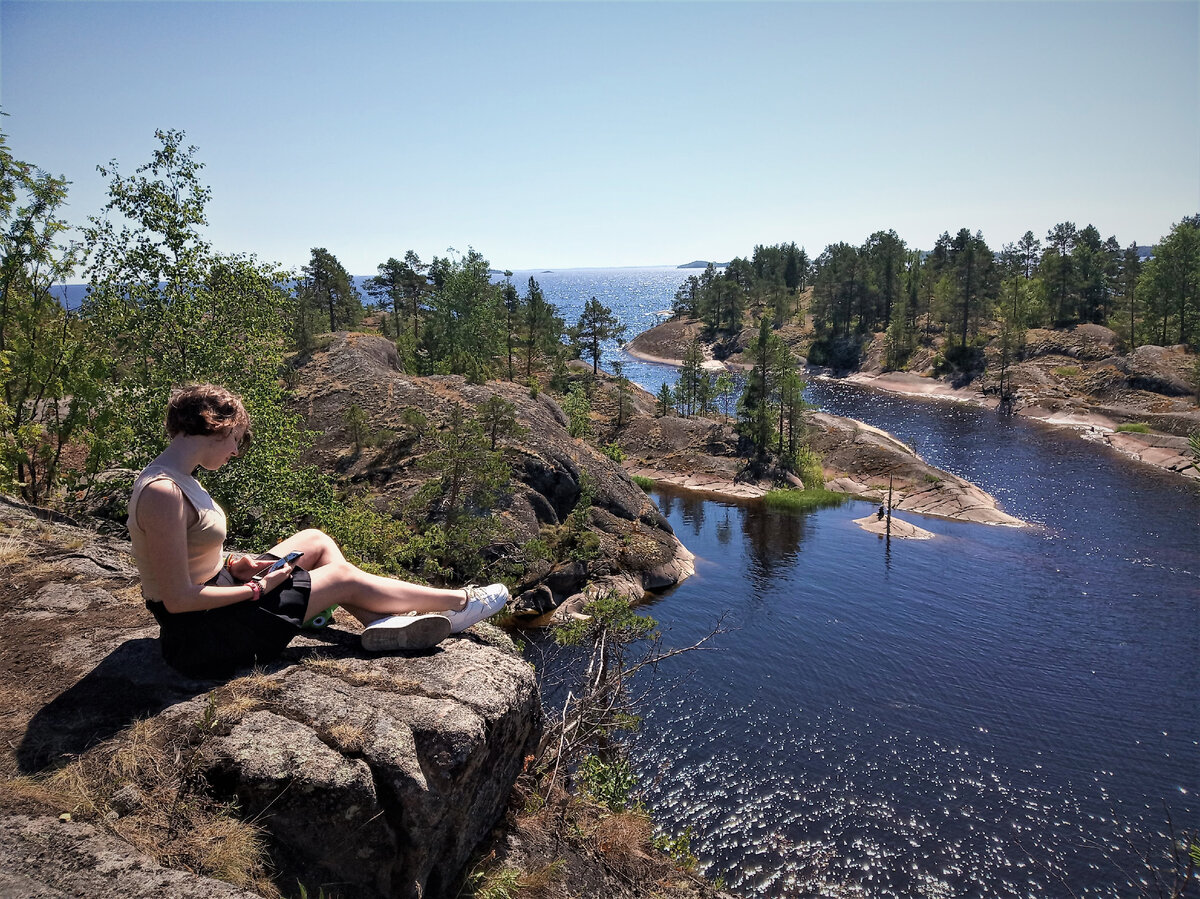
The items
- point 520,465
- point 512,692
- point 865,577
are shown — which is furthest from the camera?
point 865,577

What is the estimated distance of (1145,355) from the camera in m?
77.8

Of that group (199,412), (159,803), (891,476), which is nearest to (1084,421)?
(891,476)

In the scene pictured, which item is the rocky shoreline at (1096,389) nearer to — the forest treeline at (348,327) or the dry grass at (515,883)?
the forest treeline at (348,327)

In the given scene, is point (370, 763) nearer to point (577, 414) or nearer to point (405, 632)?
point (405, 632)

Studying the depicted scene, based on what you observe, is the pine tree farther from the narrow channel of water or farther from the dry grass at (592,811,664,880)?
the dry grass at (592,811,664,880)

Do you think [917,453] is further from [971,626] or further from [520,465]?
[520,465]

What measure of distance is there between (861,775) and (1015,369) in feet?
276

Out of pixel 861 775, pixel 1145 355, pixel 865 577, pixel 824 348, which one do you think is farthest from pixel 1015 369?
pixel 861 775

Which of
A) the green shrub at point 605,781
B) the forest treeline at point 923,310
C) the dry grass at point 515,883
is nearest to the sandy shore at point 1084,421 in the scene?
the forest treeline at point 923,310

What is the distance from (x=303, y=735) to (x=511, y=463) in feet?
97.4

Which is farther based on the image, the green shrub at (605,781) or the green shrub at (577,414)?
the green shrub at (577,414)

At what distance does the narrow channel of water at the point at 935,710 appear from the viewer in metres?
18.5

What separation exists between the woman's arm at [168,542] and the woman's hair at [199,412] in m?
0.49

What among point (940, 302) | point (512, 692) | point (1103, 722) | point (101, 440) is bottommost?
point (1103, 722)
